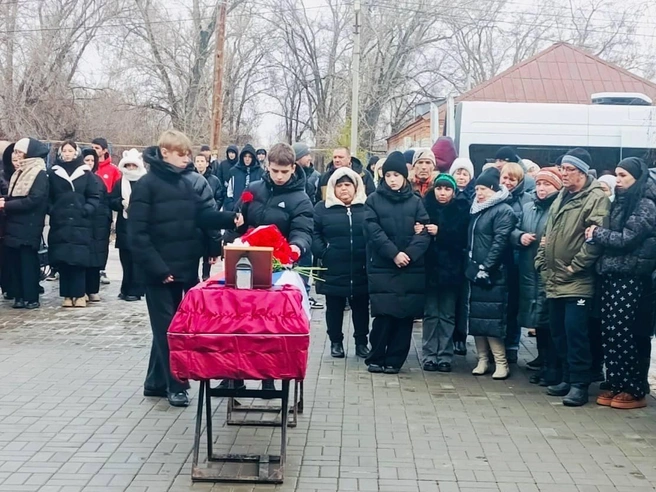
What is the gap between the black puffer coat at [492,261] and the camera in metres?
7.72

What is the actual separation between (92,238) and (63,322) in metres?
1.27

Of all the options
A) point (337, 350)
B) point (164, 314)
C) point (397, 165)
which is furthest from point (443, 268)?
point (164, 314)

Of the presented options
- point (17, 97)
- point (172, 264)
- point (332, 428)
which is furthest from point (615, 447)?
point (17, 97)

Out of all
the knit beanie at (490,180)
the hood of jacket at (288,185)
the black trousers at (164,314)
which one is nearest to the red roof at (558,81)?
the knit beanie at (490,180)

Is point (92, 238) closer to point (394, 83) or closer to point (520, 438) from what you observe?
point (520, 438)

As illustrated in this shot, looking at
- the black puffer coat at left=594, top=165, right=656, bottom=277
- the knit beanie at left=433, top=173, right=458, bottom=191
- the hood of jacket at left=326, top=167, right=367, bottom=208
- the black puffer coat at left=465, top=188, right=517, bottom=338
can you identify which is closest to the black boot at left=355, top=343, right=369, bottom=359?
the black puffer coat at left=465, top=188, right=517, bottom=338

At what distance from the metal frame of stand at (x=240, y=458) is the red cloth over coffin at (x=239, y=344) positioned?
20 cm

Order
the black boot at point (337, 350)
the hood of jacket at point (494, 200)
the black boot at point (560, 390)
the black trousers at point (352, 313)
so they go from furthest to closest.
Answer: the black boot at point (337, 350) → the black trousers at point (352, 313) → the hood of jacket at point (494, 200) → the black boot at point (560, 390)

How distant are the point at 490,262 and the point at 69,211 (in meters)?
5.40

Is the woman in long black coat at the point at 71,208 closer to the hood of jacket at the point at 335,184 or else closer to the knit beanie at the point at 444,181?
the hood of jacket at the point at 335,184

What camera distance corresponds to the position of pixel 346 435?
20.0ft

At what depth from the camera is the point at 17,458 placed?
5.47 m

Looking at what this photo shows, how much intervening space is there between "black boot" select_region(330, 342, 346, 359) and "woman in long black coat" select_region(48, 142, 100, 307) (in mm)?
3761

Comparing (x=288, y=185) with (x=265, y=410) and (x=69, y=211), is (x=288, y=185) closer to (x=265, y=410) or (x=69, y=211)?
(x=265, y=410)
